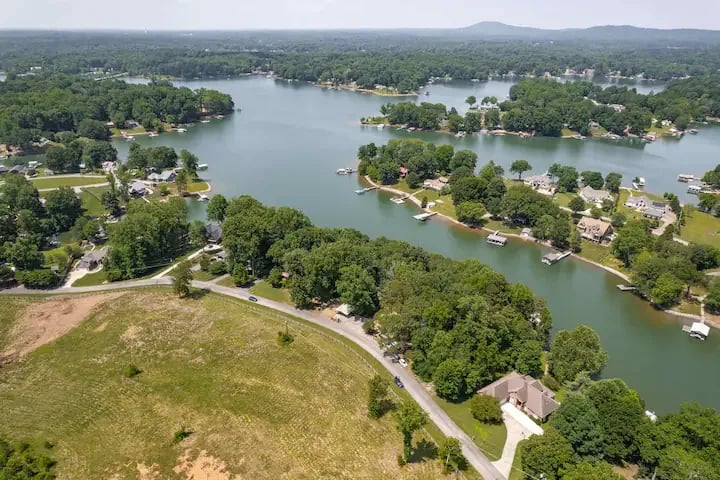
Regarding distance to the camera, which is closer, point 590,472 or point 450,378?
point 590,472

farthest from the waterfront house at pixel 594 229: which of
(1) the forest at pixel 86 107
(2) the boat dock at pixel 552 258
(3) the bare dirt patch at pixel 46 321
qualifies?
(1) the forest at pixel 86 107

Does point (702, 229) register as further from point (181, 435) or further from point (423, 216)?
point (181, 435)

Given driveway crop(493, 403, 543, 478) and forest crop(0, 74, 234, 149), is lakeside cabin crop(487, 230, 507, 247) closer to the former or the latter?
driveway crop(493, 403, 543, 478)

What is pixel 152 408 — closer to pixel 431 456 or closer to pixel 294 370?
pixel 294 370

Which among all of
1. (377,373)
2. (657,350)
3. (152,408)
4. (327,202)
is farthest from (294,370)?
(327,202)

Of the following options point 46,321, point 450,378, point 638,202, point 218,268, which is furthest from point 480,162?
point 46,321

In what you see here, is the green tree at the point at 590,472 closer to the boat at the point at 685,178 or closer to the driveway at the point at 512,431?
the driveway at the point at 512,431
